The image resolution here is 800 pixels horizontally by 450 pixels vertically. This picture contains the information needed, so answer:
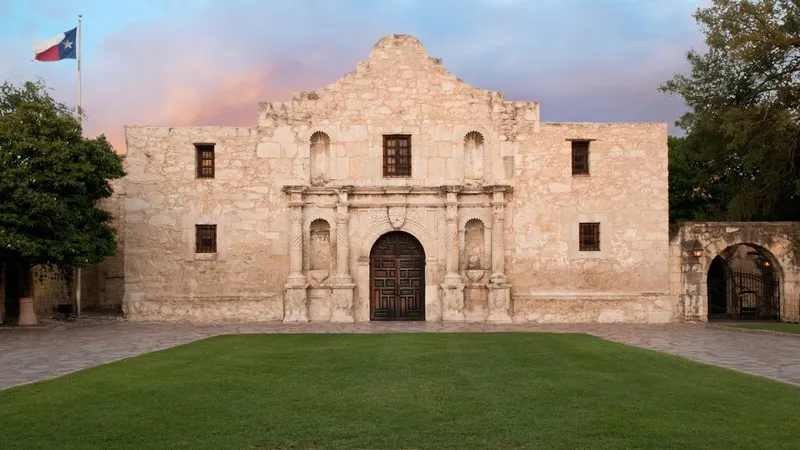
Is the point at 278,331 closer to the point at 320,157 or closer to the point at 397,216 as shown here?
the point at 397,216

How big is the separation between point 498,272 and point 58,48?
17608 millimetres

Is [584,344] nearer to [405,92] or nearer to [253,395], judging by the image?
[253,395]

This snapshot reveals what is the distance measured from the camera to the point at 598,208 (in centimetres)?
2261

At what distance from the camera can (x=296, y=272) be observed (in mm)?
22047

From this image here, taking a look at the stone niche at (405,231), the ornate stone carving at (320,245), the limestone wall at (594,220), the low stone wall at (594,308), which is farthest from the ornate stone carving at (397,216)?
the low stone wall at (594,308)

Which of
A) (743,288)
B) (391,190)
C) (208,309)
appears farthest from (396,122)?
(743,288)

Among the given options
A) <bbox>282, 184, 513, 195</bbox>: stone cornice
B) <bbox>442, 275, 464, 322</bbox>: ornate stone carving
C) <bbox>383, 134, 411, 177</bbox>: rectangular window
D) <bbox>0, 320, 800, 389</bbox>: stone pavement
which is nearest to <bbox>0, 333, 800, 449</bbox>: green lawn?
<bbox>0, 320, 800, 389</bbox>: stone pavement

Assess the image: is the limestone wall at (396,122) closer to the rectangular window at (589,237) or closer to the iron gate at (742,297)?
the rectangular window at (589,237)

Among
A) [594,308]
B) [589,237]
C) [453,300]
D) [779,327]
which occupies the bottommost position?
[779,327]

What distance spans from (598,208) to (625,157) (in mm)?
1894

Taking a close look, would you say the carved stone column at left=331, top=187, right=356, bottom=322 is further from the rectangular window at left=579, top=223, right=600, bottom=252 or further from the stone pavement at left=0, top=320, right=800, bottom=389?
the rectangular window at left=579, top=223, right=600, bottom=252

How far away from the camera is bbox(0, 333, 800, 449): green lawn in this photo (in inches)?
269

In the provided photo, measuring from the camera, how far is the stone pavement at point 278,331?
12320 millimetres

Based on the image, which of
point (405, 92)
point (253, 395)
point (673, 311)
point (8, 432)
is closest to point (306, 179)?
point (405, 92)
